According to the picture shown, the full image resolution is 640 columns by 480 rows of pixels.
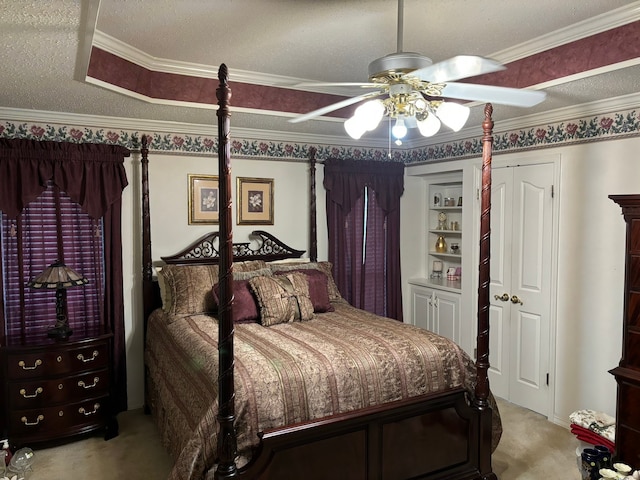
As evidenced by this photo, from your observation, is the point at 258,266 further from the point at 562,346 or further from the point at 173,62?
the point at 562,346

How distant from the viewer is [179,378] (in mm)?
2752

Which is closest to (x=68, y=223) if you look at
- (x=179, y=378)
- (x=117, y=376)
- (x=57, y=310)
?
(x=57, y=310)

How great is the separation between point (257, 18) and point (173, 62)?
3.01 ft

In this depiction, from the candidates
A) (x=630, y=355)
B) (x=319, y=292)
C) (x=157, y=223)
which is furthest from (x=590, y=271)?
(x=157, y=223)

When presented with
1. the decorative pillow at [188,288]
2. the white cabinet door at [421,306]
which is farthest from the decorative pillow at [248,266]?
the white cabinet door at [421,306]

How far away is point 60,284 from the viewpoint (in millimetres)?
3145

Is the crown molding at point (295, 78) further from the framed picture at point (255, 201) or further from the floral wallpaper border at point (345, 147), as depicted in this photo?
the framed picture at point (255, 201)

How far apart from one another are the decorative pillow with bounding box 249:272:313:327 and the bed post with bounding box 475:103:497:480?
1216mm

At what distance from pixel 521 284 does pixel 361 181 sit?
1752 mm

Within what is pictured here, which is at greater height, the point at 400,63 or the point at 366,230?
the point at 400,63

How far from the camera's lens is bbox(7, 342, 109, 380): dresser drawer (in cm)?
305

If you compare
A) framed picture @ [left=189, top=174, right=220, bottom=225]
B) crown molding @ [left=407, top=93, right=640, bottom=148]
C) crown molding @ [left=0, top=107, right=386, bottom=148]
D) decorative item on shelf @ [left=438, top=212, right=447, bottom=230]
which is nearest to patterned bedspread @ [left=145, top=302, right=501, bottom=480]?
framed picture @ [left=189, top=174, right=220, bottom=225]

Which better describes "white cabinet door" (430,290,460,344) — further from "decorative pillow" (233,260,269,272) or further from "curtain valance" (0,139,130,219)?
"curtain valance" (0,139,130,219)

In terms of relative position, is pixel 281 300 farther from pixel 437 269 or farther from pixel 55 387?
pixel 437 269
